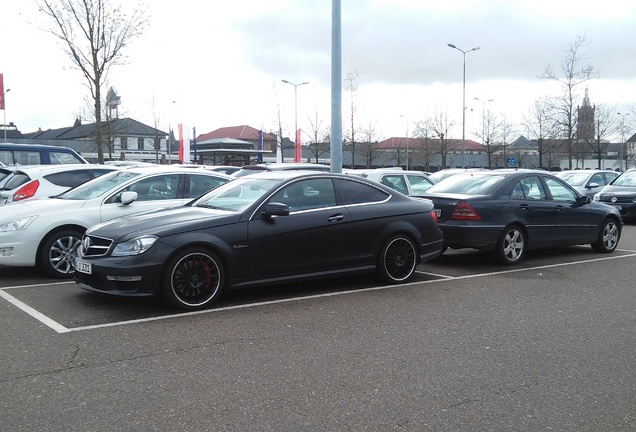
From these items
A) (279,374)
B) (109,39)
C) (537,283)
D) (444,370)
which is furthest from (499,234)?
(109,39)

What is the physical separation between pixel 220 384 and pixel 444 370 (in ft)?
5.48

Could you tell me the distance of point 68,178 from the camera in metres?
10.4

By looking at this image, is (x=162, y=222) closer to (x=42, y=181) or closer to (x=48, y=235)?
(x=48, y=235)

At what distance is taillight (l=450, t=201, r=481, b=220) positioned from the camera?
8.88 meters

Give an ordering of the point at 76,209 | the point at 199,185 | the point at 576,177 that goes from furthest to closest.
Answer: the point at 576,177, the point at 199,185, the point at 76,209

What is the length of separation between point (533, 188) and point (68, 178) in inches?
313

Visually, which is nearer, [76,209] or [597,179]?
[76,209]

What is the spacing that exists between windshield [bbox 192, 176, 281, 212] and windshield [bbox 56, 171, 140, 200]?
2085 mm

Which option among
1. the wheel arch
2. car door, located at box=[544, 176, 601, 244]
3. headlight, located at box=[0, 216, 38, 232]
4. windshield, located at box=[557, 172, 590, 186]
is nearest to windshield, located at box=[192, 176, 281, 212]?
the wheel arch

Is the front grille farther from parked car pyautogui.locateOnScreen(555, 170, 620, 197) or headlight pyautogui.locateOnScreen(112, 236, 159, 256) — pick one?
parked car pyautogui.locateOnScreen(555, 170, 620, 197)

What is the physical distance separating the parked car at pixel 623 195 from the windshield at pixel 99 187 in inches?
511

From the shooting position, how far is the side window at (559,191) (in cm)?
1005

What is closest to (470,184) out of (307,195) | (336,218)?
(336,218)

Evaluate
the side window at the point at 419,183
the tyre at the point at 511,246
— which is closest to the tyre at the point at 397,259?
the tyre at the point at 511,246
